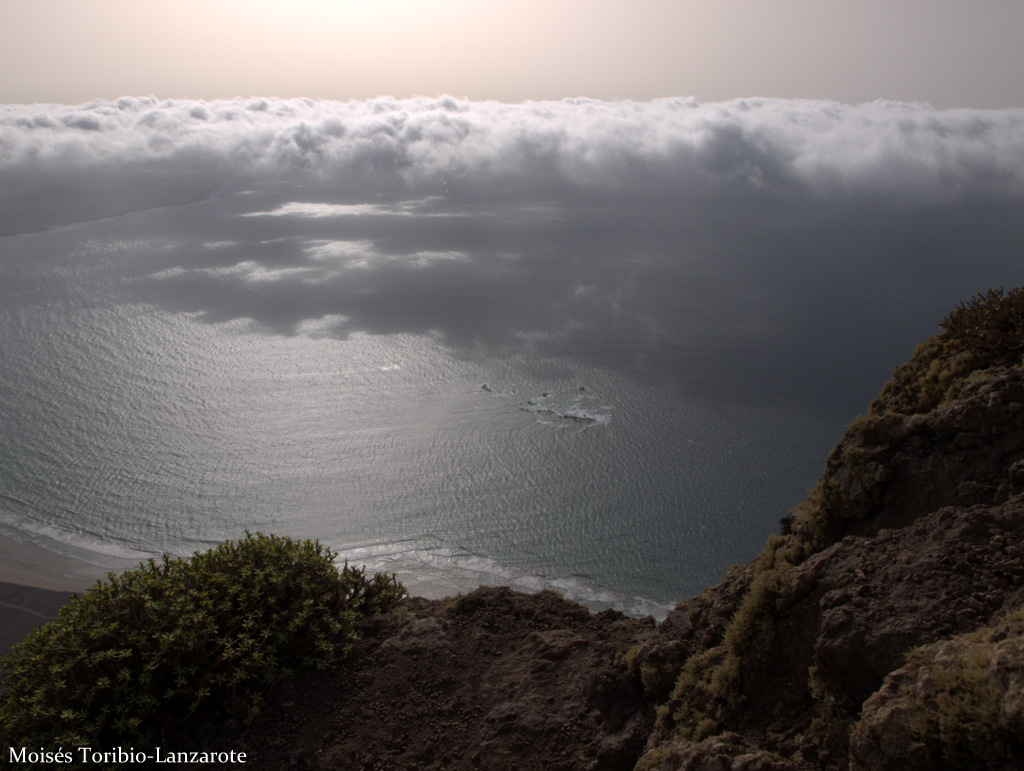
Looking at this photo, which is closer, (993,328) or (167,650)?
(993,328)

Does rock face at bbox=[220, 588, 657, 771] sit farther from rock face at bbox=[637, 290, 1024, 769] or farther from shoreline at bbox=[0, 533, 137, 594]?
shoreline at bbox=[0, 533, 137, 594]

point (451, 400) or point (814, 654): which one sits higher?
point (451, 400)

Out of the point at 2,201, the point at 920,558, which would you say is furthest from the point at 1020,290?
the point at 2,201

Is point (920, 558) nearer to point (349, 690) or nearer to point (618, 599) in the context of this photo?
point (349, 690)

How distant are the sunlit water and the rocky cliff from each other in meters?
13.5

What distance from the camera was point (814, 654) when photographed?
597cm

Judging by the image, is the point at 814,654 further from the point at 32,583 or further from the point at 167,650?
the point at 32,583

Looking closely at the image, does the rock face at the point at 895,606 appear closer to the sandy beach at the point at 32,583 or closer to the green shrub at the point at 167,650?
the green shrub at the point at 167,650

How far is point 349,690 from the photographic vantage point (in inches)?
345

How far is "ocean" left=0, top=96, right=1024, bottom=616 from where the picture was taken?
2536 centimetres

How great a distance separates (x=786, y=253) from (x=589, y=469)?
46.3 metres

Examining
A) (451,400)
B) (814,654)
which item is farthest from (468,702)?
(451,400)

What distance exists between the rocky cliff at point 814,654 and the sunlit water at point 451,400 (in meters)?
13.5

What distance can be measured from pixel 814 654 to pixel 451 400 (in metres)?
29.7
